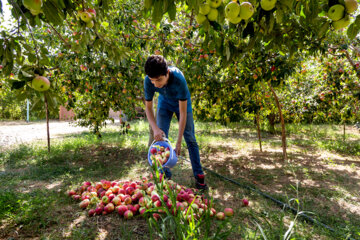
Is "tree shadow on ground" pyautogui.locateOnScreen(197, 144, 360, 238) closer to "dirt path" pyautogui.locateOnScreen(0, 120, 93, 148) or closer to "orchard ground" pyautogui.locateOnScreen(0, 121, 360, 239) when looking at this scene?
"orchard ground" pyautogui.locateOnScreen(0, 121, 360, 239)

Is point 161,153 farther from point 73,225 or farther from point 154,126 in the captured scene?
point 73,225

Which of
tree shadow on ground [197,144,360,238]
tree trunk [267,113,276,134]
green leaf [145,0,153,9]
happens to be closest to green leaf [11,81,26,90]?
green leaf [145,0,153,9]

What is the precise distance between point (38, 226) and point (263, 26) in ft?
7.08

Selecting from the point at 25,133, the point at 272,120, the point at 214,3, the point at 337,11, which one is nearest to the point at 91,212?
the point at 214,3

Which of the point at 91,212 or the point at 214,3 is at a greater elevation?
the point at 214,3

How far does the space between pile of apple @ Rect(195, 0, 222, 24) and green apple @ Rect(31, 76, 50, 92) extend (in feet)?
2.65

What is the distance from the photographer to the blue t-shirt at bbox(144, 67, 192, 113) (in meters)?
2.21

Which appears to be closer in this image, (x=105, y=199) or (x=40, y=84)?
(x=40, y=84)

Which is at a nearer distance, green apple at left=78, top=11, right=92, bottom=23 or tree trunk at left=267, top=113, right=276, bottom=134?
green apple at left=78, top=11, right=92, bottom=23

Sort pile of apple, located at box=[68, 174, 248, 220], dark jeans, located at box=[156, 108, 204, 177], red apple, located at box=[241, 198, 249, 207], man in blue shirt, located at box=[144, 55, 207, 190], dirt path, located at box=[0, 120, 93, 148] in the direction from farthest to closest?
dirt path, located at box=[0, 120, 93, 148]
dark jeans, located at box=[156, 108, 204, 177]
red apple, located at box=[241, 198, 249, 207]
man in blue shirt, located at box=[144, 55, 207, 190]
pile of apple, located at box=[68, 174, 248, 220]

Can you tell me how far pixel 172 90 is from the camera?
7.54 feet

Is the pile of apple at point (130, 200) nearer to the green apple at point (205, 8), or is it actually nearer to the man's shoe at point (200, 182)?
the man's shoe at point (200, 182)

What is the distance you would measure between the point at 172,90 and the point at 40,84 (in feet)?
4.69

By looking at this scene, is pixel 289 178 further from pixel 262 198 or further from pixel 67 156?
pixel 67 156
